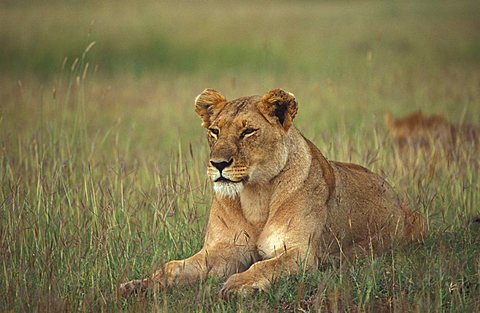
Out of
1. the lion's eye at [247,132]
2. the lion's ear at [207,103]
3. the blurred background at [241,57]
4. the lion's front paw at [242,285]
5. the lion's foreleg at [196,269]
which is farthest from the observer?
the blurred background at [241,57]

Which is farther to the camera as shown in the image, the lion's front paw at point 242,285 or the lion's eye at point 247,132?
the lion's eye at point 247,132

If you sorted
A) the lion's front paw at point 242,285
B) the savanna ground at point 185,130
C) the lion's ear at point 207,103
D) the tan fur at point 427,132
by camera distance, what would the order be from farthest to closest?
the tan fur at point 427,132, the lion's ear at point 207,103, the savanna ground at point 185,130, the lion's front paw at point 242,285

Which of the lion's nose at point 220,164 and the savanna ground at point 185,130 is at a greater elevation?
the lion's nose at point 220,164

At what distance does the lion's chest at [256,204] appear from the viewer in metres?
6.24

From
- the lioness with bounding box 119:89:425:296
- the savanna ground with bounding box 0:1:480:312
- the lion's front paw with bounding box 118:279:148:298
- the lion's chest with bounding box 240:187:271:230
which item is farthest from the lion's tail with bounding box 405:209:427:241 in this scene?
the lion's front paw with bounding box 118:279:148:298

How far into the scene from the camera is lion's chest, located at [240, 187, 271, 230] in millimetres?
6238

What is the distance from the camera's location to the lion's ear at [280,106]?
6.18m

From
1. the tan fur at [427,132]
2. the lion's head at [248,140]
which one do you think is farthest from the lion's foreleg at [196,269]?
the tan fur at [427,132]

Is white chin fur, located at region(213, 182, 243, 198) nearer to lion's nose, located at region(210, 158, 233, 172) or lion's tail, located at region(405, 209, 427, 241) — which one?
lion's nose, located at region(210, 158, 233, 172)

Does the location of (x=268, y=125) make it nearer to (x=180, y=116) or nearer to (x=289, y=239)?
(x=289, y=239)

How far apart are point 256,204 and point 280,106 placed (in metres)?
0.64

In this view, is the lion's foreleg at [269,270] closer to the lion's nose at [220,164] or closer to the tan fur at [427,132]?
the lion's nose at [220,164]

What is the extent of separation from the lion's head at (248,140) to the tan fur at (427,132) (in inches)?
144

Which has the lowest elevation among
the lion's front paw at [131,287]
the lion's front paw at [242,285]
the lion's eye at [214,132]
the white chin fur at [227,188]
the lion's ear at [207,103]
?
the lion's front paw at [131,287]
